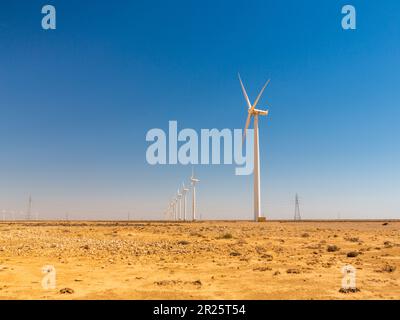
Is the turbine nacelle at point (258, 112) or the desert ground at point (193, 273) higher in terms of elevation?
the turbine nacelle at point (258, 112)

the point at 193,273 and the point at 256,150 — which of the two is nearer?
the point at 193,273

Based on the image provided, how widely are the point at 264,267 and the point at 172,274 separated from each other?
553cm

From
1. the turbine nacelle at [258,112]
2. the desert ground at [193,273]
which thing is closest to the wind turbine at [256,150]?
the turbine nacelle at [258,112]

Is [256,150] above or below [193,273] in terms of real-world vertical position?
above

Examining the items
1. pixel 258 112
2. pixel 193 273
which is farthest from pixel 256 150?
pixel 193 273

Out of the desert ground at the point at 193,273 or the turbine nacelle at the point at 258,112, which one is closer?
the desert ground at the point at 193,273

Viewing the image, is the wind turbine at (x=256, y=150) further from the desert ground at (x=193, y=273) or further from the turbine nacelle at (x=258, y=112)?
the desert ground at (x=193, y=273)

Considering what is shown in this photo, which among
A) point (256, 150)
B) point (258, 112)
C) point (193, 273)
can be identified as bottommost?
point (193, 273)

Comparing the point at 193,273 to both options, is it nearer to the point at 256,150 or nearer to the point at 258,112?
the point at 256,150

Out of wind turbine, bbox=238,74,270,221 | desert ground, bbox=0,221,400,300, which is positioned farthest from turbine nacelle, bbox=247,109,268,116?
desert ground, bbox=0,221,400,300
